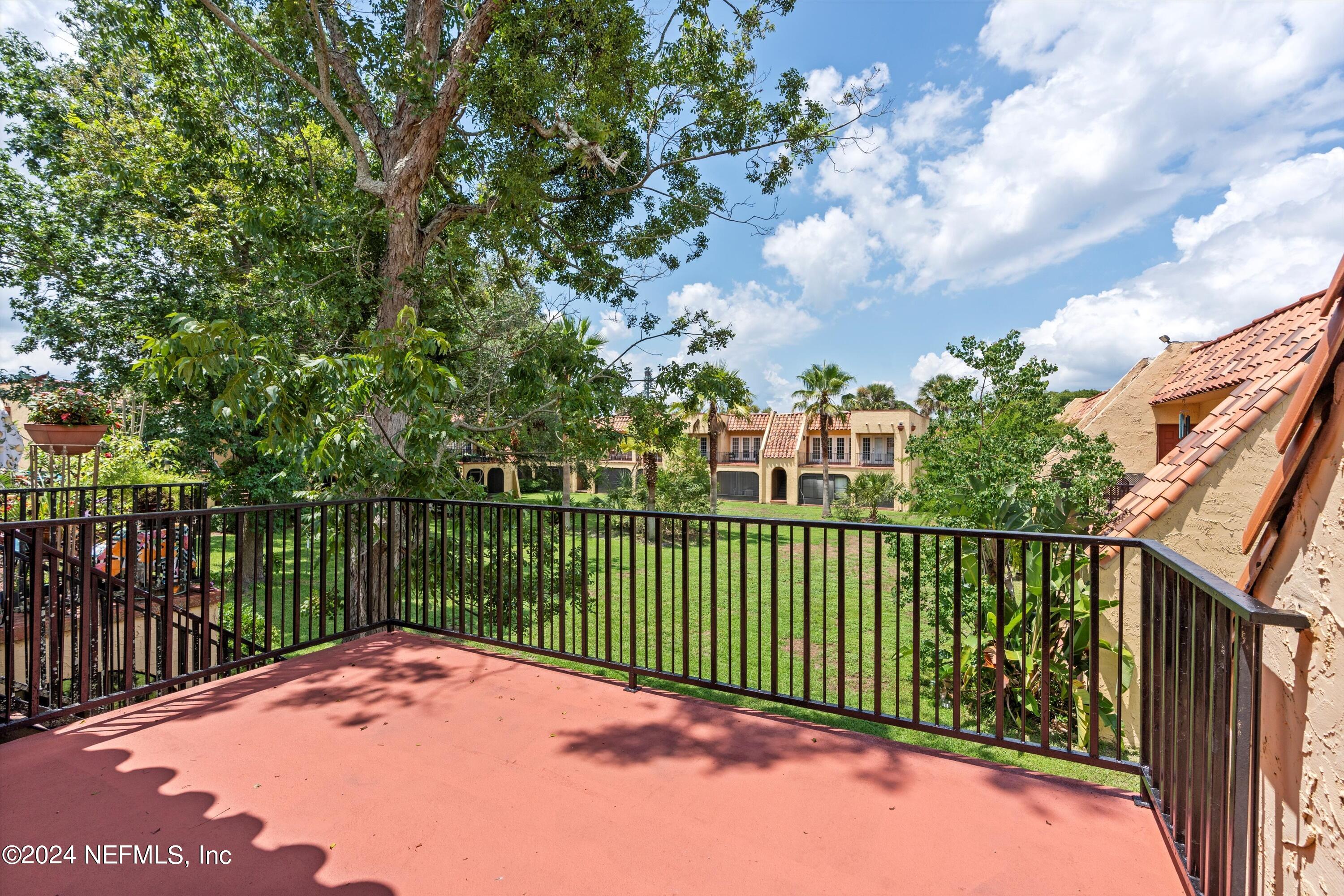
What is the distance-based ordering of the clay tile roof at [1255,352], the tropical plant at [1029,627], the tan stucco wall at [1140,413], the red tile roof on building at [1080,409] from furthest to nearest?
1. the red tile roof on building at [1080,409]
2. the tan stucco wall at [1140,413]
3. the clay tile roof at [1255,352]
4. the tropical plant at [1029,627]

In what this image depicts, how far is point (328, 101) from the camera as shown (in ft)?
20.4

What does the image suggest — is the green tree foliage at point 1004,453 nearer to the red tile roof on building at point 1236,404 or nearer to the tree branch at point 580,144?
the red tile roof on building at point 1236,404

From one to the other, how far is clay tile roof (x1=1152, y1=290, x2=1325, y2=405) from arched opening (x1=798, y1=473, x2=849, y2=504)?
71.5 feet

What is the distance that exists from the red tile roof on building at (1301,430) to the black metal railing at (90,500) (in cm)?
631

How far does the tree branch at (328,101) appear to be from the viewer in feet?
19.2

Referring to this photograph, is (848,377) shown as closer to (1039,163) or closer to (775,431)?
(775,431)

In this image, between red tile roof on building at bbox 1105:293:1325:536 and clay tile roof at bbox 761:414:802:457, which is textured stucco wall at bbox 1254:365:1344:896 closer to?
red tile roof on building at bbox 1105:293:1325:536

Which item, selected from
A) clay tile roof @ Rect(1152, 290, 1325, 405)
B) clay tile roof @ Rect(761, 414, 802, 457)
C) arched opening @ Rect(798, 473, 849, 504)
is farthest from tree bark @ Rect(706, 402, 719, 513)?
clay tile roof @ Rect(1152, 290, 1325, 405)

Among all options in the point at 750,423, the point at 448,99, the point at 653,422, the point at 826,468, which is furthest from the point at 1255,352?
the point at 750,423

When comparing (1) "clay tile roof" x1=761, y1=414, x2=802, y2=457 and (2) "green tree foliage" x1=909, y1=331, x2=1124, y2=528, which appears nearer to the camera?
(2) "green tree foliage" x1=909, y1=331, x2=1124, y2=528

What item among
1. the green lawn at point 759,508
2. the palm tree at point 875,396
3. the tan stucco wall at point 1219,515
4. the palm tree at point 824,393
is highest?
the palm tree at point 875,396

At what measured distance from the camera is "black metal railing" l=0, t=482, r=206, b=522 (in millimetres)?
4797

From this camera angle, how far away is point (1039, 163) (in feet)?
32.4

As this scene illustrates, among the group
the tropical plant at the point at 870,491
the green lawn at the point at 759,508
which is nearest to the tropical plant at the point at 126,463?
the green lawn at the point at 759,508
